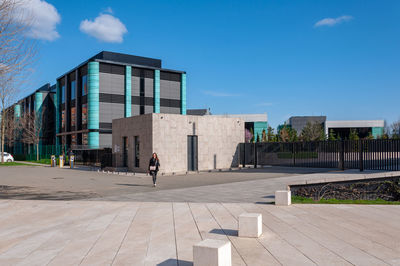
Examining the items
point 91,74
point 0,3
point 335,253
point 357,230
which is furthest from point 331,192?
point 91,74

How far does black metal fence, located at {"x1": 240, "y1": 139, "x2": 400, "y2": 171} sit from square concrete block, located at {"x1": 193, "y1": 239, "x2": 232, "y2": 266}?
18279 mm

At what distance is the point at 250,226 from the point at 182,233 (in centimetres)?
151

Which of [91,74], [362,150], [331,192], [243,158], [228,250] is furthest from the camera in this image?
[91,74]

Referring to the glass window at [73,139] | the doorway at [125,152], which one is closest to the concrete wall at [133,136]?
the doorway at [125,152]

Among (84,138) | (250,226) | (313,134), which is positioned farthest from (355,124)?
(250,226)

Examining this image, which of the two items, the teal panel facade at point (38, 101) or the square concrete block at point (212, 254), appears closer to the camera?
the square concrete block at point (212, 254)

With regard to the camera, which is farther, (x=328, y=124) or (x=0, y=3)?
(x=328, y=124)

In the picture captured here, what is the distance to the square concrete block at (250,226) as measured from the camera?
694 centimetres

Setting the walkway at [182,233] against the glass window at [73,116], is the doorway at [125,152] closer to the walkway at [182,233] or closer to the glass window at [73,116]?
the walkway at [182,233]

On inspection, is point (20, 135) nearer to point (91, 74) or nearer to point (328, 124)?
point (91, 74)

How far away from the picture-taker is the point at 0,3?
13.4 metres

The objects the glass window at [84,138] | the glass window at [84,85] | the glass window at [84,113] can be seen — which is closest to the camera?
the glass window at [84,138]

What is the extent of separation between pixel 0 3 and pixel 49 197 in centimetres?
808

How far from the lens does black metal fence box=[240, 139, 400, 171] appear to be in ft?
67.3
